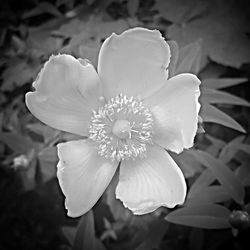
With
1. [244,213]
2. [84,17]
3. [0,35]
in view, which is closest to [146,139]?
[244,213]

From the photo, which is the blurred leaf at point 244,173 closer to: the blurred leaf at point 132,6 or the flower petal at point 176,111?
the flower petal at point 176,111

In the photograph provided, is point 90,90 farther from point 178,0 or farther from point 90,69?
point 178,0

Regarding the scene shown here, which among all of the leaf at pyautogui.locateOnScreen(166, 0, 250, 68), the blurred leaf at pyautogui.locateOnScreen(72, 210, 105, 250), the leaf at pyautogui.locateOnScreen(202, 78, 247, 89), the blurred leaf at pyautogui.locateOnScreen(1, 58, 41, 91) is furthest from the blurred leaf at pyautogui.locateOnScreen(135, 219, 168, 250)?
the blurred leaf at pyautogui.locateOnScreen(1, 58, 41, 91)

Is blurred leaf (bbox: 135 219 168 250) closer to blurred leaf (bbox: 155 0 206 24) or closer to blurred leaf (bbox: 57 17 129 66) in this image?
blurred leaf (bbox: 57 17 129 66)

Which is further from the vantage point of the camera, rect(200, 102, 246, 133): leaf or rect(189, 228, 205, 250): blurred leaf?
rect(189, 228, 205, 250): blurred leaf

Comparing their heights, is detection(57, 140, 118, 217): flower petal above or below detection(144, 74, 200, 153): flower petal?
below

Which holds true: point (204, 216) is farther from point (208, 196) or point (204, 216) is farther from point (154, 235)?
point (154, 235)

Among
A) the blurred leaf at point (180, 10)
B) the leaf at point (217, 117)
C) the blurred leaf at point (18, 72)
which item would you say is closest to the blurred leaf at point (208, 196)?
the leaf at point (217, 117)
